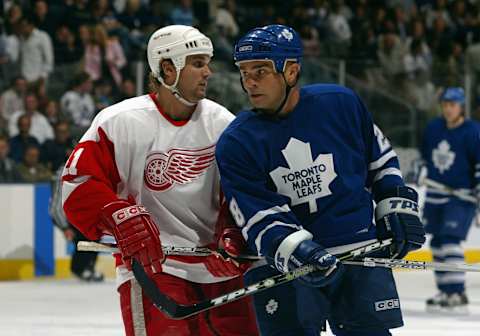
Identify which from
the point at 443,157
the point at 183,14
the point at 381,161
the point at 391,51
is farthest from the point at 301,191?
the point at 391,51

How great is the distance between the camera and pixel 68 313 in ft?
21.6

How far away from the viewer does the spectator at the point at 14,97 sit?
841 centimetres

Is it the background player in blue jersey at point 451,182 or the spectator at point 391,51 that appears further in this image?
the spectator at point 391,51

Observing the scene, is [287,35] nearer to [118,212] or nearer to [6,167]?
[118,212]

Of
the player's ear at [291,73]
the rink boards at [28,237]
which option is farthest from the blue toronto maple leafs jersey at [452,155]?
the player's ear at [291,73]

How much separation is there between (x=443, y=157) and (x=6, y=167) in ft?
9.95

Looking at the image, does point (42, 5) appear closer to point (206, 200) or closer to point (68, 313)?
point (68, 313)

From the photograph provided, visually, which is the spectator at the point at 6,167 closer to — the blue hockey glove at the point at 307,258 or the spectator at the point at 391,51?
the spectator at the point at 391,51

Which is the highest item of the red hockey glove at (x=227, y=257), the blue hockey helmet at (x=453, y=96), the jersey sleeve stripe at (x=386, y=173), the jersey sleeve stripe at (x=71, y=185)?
the jersey sleeve stripe at (x=386, y=173)

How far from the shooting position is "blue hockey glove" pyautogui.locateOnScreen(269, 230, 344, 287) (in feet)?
9.82

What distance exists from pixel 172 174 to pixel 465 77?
6504 mm

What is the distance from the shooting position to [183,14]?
407 inches

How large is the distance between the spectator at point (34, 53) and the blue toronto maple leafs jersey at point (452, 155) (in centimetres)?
303

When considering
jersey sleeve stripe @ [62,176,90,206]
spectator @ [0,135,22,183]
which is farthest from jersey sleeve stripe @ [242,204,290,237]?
spectator @ [0,135,22,183]
